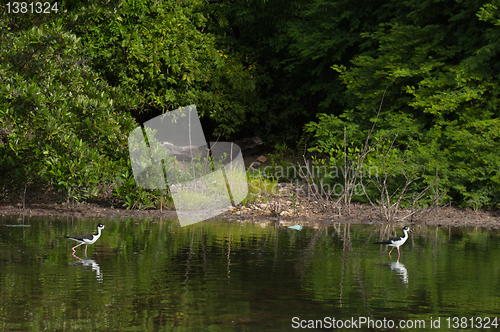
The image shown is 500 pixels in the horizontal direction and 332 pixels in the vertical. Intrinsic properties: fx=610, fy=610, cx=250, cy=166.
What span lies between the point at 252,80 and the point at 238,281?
16913mm

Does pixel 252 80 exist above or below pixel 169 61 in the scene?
below

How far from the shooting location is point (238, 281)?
837cm

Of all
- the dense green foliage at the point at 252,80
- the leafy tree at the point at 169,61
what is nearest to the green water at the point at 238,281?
the dense green foliage at the point at 252,80

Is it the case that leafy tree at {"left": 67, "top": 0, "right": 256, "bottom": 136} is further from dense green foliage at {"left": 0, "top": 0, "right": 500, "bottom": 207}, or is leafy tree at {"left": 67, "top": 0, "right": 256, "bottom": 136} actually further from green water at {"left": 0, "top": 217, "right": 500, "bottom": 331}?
green water at {"left": 0, "top": 217, "right": 500, "bottom": 331}

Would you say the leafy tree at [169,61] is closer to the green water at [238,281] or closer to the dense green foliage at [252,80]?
the dense green foliage at [252,80]

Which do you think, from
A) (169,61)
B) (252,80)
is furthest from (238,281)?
(252,80)

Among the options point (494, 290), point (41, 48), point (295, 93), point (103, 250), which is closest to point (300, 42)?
point (295, 93)

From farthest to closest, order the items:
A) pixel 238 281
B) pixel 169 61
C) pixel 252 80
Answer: pixel 252 80 → pixel 169 61 → pixel 238 281

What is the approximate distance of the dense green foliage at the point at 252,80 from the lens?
614 inches

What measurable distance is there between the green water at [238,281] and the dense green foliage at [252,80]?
10.8 feet

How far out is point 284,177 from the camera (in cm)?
2161

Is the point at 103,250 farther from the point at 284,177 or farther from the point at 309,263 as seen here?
the point at 284,177

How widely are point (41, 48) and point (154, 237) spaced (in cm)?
665

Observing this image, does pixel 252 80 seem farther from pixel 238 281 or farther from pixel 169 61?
pixel 238 281
